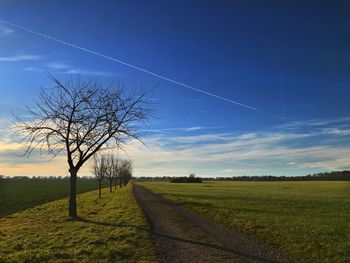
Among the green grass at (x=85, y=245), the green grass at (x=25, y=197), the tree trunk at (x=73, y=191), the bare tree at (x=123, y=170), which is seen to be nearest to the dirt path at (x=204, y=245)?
the green grass at (x=85, y=245)

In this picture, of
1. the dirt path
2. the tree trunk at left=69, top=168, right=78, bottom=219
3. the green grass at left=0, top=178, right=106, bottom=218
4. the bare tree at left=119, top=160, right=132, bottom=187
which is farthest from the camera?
the bare tree at left=119, top=160, right=132, bottom=187

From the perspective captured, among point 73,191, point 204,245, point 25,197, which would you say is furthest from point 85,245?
point 25,197

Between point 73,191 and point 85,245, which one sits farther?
point 73,191

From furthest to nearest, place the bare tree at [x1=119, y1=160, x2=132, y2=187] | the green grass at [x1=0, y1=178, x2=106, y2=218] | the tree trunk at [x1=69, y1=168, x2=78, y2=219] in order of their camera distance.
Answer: the bare tree at [x1=119, y1=160, x2=132, y2=187]
the green grass at [x1=0, y1=178, x2=106, y2=218]
the tree trunk at [x1=69, y1=168, x2=78, y2=219]

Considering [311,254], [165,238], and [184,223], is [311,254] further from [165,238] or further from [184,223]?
[184,223]

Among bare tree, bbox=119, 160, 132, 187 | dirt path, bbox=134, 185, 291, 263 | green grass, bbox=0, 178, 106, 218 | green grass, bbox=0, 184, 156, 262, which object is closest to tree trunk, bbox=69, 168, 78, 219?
green grass, bbox=0, 184, 156, 262

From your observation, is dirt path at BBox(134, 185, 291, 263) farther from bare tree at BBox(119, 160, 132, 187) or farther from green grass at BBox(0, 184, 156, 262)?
bare tree at BBox(119, 160, 132, 187)

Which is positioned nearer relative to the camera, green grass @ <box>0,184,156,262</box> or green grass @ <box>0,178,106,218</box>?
green grass @ <box>0,184,156,262</box>

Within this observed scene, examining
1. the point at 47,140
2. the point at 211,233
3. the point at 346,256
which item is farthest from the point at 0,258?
the point at 47,140

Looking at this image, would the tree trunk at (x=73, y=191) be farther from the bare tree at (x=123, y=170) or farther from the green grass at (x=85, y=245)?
the bare tree at (x=123, y=170)

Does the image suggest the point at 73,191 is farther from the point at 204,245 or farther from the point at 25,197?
the point at 25,197

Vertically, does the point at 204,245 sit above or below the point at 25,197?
below

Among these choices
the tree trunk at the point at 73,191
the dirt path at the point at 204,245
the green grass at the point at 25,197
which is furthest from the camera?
the green grass at the point at 25,197

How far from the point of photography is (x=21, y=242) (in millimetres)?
17031
